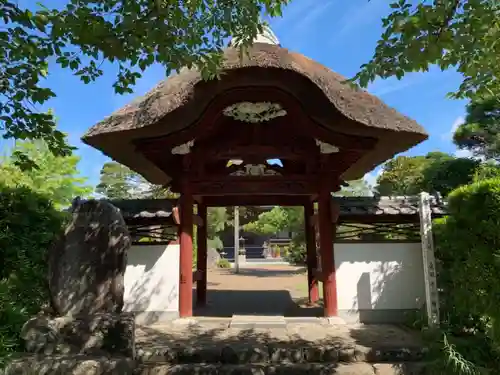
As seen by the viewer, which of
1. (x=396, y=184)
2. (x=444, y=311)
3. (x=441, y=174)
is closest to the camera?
(x=444, y=311)

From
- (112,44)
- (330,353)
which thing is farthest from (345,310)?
(112,44)

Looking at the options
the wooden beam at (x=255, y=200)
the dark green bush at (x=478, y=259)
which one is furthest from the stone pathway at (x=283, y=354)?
the wooden beam at (x=255, y=200)

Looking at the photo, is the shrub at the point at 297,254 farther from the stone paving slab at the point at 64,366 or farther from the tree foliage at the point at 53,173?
the stone paving slab at the point at 64,366

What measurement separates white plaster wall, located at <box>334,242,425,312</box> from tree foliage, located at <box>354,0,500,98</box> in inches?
147

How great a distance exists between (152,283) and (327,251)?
3046mm

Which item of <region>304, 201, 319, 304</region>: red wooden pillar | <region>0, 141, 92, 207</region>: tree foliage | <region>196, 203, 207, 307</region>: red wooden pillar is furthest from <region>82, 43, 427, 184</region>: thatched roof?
<region>0, 141, 92, 207</region>: tree foliage

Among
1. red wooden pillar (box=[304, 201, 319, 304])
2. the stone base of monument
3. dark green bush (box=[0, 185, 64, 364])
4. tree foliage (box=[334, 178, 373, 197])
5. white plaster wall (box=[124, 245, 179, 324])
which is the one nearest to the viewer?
the stone base of monument

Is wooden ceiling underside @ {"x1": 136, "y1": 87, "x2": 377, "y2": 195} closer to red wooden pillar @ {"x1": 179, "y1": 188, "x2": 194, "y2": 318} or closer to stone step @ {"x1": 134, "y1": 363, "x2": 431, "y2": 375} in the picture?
red wooden pillar @ {"x1": 179, "y1": 188, "x2": 194, "y2": 318}

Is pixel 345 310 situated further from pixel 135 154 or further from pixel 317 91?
pixel 135 154

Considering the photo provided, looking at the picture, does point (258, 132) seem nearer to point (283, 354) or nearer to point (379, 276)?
point (379, 276)

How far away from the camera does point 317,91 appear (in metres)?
5.62

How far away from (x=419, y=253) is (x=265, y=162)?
313 centimetres

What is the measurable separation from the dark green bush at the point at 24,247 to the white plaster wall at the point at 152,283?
160 centimetres

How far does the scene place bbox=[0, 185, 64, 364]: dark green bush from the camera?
4.76m
